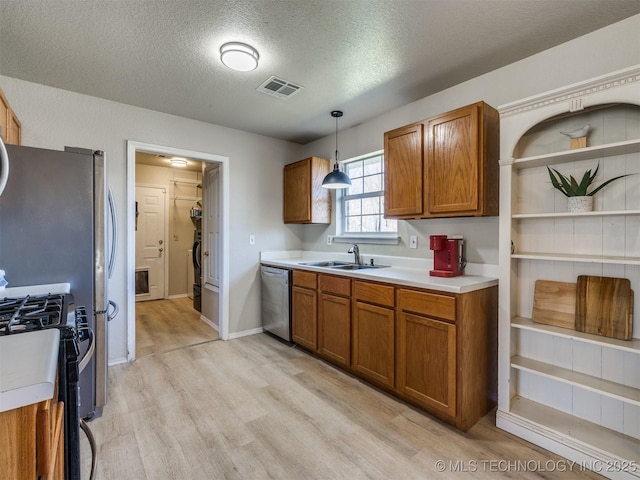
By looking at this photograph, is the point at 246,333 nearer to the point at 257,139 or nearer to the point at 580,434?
the point at 257,139

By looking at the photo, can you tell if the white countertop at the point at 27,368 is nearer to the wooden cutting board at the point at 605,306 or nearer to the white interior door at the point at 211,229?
the wooden cutting board at the point at 605,306

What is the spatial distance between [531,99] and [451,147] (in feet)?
1.75

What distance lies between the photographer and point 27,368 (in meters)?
0.69

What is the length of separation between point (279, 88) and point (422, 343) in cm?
233

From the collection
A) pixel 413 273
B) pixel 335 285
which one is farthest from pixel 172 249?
pixel 413 273

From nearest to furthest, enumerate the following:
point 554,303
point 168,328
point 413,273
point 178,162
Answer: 1. point 554,303
2. point 413,273
3. point 168,328
4. point 178,162

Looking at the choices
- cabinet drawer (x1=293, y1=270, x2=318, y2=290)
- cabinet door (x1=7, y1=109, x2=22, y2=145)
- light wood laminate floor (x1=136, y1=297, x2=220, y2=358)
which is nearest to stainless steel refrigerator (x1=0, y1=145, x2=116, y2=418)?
cabinet door (x1=7, y1=109, x2=22, y2=145)

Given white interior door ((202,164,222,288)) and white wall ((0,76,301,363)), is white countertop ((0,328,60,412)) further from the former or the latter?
white interior door ((202,164,222,288))

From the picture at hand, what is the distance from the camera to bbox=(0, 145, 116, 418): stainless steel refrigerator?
1.75 m

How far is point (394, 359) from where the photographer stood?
231cm

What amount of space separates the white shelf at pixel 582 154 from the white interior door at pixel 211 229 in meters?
3.12

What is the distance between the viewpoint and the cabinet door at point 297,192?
372 cm

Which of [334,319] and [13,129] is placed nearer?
[13,129]

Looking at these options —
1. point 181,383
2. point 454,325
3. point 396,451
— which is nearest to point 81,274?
point 181,383
